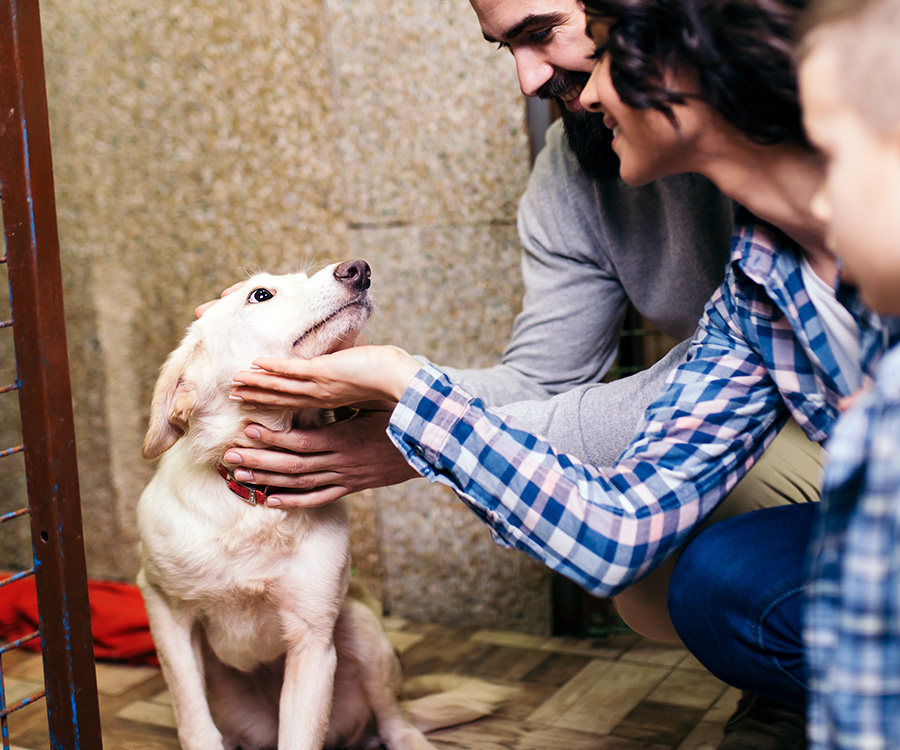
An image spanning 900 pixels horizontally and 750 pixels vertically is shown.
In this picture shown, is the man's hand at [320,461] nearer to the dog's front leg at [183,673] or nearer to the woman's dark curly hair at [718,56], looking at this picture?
the dog's front leg at [183,673]

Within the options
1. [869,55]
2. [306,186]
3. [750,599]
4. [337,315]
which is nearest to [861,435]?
[869,55]

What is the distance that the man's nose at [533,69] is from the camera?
1.54 meters

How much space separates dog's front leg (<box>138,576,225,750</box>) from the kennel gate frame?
0.12 meters

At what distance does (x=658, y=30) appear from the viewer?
106 centimetres

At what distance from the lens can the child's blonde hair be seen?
70cm

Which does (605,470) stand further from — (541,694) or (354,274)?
(541,694)

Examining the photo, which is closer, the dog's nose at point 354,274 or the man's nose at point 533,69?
the dog's nose at point 354,274

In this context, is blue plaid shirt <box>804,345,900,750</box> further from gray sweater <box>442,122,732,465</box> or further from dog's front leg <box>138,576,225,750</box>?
dog's front leg <box>138,576,225,750</box>

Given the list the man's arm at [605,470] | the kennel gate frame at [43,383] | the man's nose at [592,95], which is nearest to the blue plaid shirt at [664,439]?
the man's arm at [605,470]

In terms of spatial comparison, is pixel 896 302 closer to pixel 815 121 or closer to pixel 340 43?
pixel 815 121

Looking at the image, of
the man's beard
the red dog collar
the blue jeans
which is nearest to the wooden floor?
the blue jeans

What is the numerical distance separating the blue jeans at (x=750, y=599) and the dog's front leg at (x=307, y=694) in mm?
584

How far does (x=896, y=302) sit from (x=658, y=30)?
1.58ft

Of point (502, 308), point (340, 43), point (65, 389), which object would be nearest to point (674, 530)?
point (65, 389)
